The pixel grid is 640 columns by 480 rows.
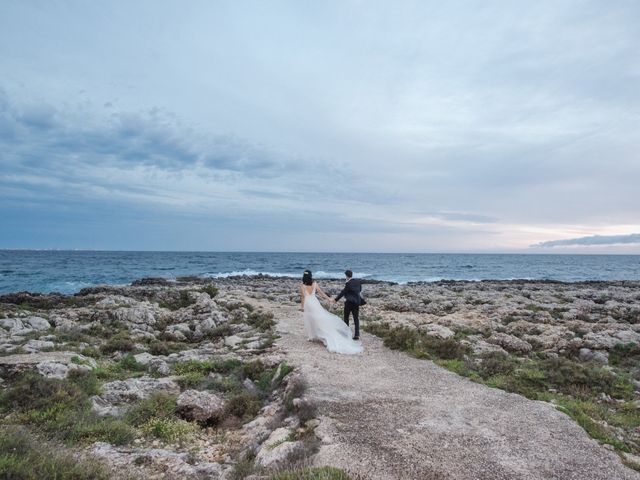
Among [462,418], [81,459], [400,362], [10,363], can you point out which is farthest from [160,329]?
[462,418]

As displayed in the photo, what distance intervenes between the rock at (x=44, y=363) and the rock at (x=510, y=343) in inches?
553

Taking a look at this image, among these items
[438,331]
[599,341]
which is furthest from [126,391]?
[599,341]

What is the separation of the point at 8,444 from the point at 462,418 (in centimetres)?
746

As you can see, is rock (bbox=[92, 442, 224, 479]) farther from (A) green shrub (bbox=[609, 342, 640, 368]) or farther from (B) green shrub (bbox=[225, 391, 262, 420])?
(A) green shrub (bbox=[609, 342, 640, 368])

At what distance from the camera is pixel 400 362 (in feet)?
40.7

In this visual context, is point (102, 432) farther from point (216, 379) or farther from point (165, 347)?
point (165, 347)

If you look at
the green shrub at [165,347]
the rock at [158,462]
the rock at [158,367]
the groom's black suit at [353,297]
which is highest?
the groom's black suit at [353,297]

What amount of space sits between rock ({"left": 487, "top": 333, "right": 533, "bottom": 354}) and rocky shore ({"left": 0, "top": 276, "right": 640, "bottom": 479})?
55 mm

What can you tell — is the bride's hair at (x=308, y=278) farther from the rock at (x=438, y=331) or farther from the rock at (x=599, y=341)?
the rock at (x=599, y=341)

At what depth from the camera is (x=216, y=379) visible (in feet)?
37.1

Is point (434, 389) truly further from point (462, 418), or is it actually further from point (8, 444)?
point (8, 444)

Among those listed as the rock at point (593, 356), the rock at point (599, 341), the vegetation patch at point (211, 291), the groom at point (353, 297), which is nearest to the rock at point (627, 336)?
the rock at point (599, 341)

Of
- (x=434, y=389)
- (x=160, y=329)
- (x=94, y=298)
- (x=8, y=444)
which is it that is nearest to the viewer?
(x=8, y=444)

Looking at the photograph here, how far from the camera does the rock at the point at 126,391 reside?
916cm
